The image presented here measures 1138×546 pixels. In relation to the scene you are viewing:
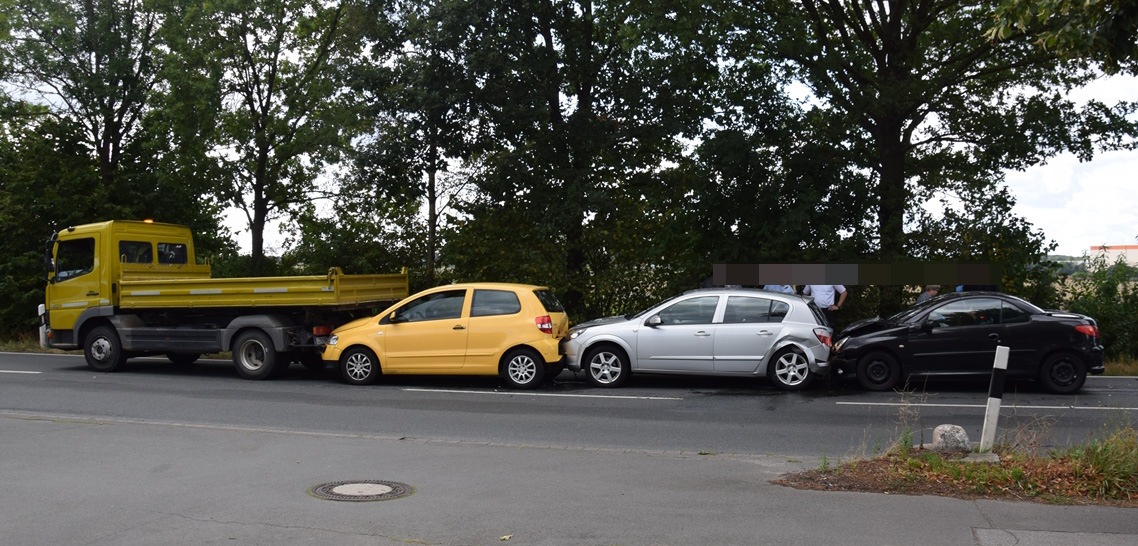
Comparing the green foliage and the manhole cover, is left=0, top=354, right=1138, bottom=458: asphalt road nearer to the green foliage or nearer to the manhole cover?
the manhole cover

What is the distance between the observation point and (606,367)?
561 inches

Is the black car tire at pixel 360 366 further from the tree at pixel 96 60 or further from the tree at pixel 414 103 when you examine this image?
the tree at pixel 96 60

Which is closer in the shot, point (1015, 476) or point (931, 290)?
point (1015, 476)

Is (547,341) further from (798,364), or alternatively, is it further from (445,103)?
(445,103)

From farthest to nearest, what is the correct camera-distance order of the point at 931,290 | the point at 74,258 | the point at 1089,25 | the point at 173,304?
the point at 931,290
the point at 74,258
the point at 173,304
the point at 1089,25

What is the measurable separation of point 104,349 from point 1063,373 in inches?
593

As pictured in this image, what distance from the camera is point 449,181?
2252cm

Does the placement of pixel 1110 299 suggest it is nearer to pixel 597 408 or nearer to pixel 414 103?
pixel 597 408

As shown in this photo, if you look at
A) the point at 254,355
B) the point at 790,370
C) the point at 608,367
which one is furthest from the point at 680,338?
the point at 254,355

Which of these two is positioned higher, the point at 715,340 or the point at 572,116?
the point at 572,116

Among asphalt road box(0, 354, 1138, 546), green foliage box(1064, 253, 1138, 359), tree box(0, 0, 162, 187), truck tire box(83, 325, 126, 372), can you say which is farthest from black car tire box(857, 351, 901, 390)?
tree box(0, 0, 162, 187)

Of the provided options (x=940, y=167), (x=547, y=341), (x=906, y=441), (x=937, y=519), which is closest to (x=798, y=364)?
(x=547, y=341)

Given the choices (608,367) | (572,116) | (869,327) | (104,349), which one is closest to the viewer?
(869,327)

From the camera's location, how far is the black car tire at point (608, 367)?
14211 millimetres
